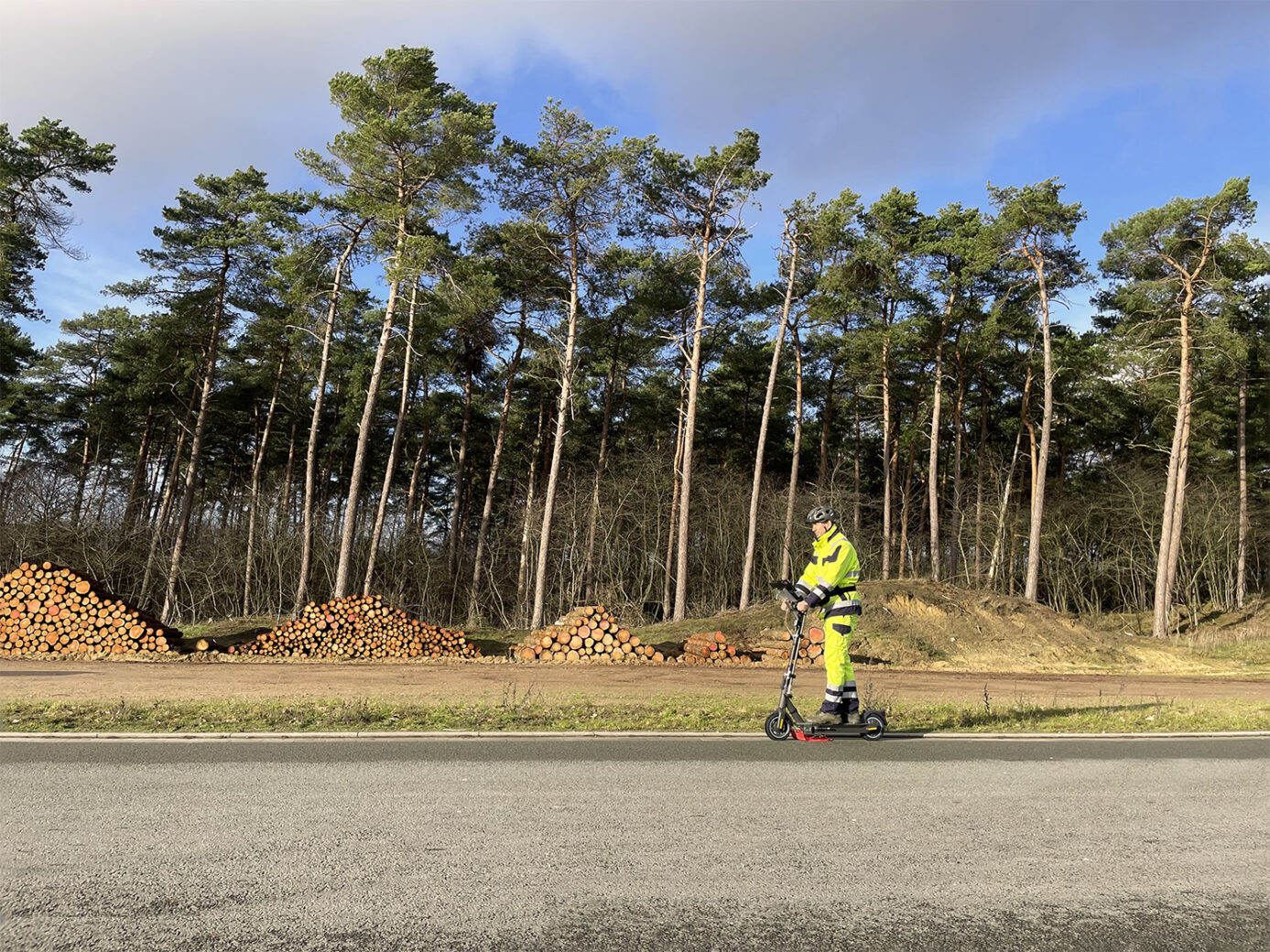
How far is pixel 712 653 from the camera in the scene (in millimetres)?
20141

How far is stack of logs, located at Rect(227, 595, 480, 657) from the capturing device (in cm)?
2028

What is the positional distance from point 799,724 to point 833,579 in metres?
1.40

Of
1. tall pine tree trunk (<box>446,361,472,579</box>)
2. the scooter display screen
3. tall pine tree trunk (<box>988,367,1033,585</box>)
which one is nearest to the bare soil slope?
the scooter display screen

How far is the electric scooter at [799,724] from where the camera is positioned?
7691 mm

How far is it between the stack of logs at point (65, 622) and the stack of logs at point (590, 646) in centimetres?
836

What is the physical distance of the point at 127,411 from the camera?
37469 millimetres

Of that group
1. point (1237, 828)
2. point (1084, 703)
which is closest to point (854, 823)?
point (1237, 828)

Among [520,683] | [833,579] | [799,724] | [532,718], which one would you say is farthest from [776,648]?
[833,579]

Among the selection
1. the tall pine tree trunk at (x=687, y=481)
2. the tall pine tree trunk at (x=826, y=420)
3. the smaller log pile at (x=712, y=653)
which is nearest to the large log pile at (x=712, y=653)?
the smaller log pile at (x=712, y=653)

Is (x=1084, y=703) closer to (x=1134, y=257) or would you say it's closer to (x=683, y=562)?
(x=683, y=562)

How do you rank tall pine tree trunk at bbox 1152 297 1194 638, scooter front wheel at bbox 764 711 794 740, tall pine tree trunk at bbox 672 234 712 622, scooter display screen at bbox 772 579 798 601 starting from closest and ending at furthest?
scooter display screen at bbox 772 579 798 601
scooter front wheel at bbox 764 711 794 740
tall pine tree trunk at bbox 672 234 712 622
tall pine tree trunk at bbox 1152 297 1194 638

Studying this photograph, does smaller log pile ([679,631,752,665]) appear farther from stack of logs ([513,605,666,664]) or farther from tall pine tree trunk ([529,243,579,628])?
tall pine tree trunk ([529,243,579,628])

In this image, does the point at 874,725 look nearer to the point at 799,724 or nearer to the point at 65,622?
the point at 799,724

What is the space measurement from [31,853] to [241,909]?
5.07 ft
